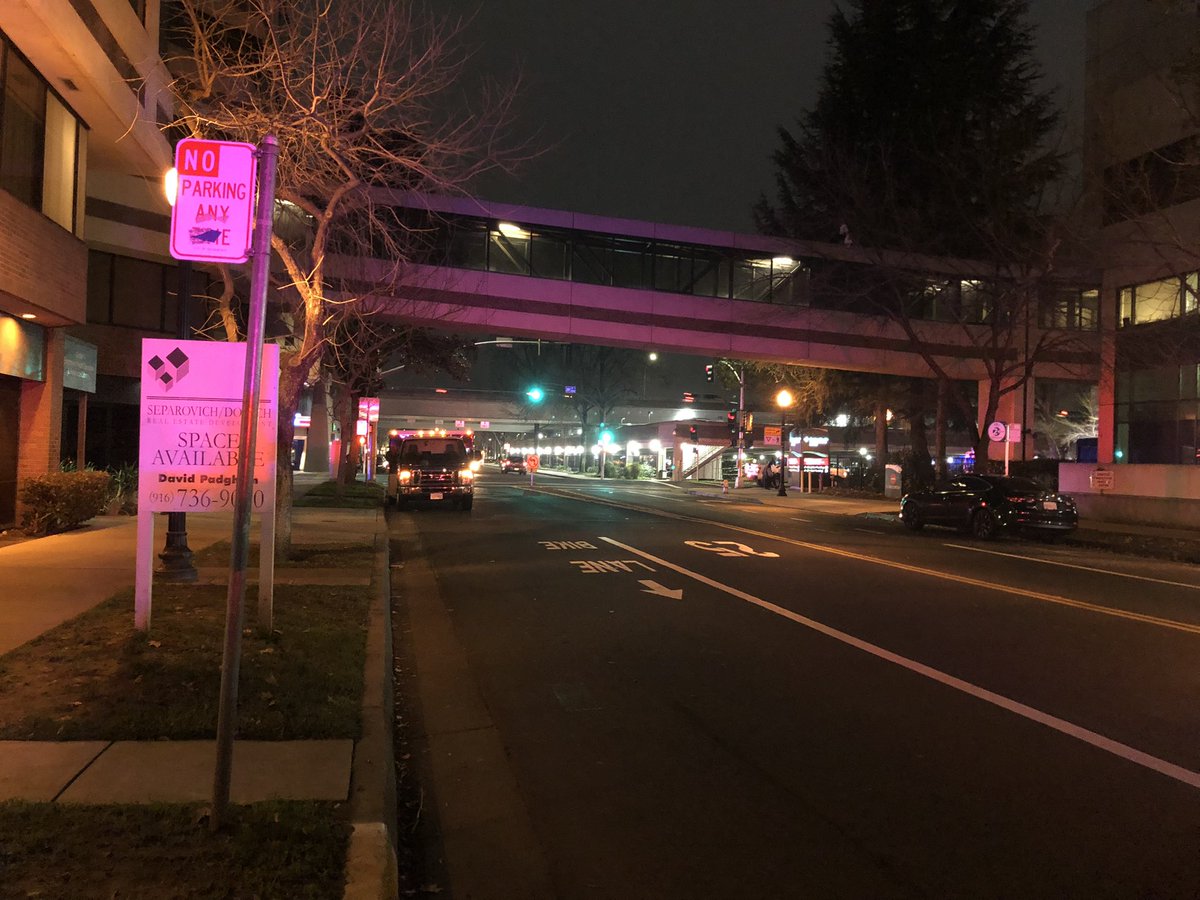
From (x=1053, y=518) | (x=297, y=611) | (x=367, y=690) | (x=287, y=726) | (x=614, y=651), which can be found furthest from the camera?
(x=1053, y=518)

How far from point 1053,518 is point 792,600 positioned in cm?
1202

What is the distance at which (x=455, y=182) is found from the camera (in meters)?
10.8

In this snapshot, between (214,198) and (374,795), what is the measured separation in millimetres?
3214

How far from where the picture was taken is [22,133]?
1220 centimetres

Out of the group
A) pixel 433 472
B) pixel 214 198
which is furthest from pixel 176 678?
pixel 433 472

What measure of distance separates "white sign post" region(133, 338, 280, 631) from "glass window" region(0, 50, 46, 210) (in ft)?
22.8

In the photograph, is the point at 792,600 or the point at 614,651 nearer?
the point at 614,651

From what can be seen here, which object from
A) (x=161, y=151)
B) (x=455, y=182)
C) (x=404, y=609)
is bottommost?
(x=404, y=609)

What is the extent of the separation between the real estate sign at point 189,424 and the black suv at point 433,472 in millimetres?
17880

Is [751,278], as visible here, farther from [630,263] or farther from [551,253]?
[551,253]

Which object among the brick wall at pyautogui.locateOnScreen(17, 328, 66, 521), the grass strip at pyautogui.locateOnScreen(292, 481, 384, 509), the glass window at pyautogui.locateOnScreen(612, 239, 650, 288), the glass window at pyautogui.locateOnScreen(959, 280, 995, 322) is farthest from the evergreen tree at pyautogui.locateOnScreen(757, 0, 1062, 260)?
the brick wall at pyautogui.locateOnScreen(17, 328, 66, 521)

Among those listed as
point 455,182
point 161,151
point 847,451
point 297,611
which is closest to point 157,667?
point 297,611

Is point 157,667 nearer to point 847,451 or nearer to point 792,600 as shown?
point 792,600

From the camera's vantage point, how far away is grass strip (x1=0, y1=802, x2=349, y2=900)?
345cm
